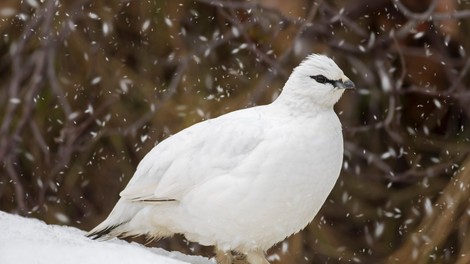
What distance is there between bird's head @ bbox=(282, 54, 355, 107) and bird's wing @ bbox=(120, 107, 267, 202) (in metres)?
0.16

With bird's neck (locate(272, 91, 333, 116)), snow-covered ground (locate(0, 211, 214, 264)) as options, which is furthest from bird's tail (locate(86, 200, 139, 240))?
bird's neck (locate(272, 91, 333, 116))

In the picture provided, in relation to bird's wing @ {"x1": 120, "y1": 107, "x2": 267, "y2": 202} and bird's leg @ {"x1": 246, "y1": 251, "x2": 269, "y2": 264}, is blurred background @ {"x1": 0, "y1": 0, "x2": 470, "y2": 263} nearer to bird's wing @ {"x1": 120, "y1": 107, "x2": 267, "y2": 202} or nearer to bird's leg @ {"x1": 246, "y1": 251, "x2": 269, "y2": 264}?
bird's wing @ {"x1": 120, "y1": 107, "x2": 267, "y2": 202}

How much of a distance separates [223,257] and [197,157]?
1.16 feet

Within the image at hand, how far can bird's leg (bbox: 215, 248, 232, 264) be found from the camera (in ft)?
12.2

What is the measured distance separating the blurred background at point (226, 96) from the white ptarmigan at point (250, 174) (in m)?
0.96

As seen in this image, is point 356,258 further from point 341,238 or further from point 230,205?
point 230,205

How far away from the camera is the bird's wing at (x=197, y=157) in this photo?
360cm

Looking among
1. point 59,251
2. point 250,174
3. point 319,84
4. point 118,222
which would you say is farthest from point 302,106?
point 59,251

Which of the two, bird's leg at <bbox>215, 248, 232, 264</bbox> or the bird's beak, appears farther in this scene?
bird's leg at <bbox>215, 248, 232, 264</bbox>

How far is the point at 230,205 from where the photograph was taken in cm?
352

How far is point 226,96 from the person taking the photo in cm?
477

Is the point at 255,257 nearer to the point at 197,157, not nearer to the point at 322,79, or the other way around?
the point at 197,157

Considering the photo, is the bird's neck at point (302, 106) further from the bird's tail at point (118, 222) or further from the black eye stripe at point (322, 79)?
the bird's tail at point (118, 222)

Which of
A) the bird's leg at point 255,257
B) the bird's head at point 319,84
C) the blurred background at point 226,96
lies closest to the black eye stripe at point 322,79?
the bird's head at point 319,84
